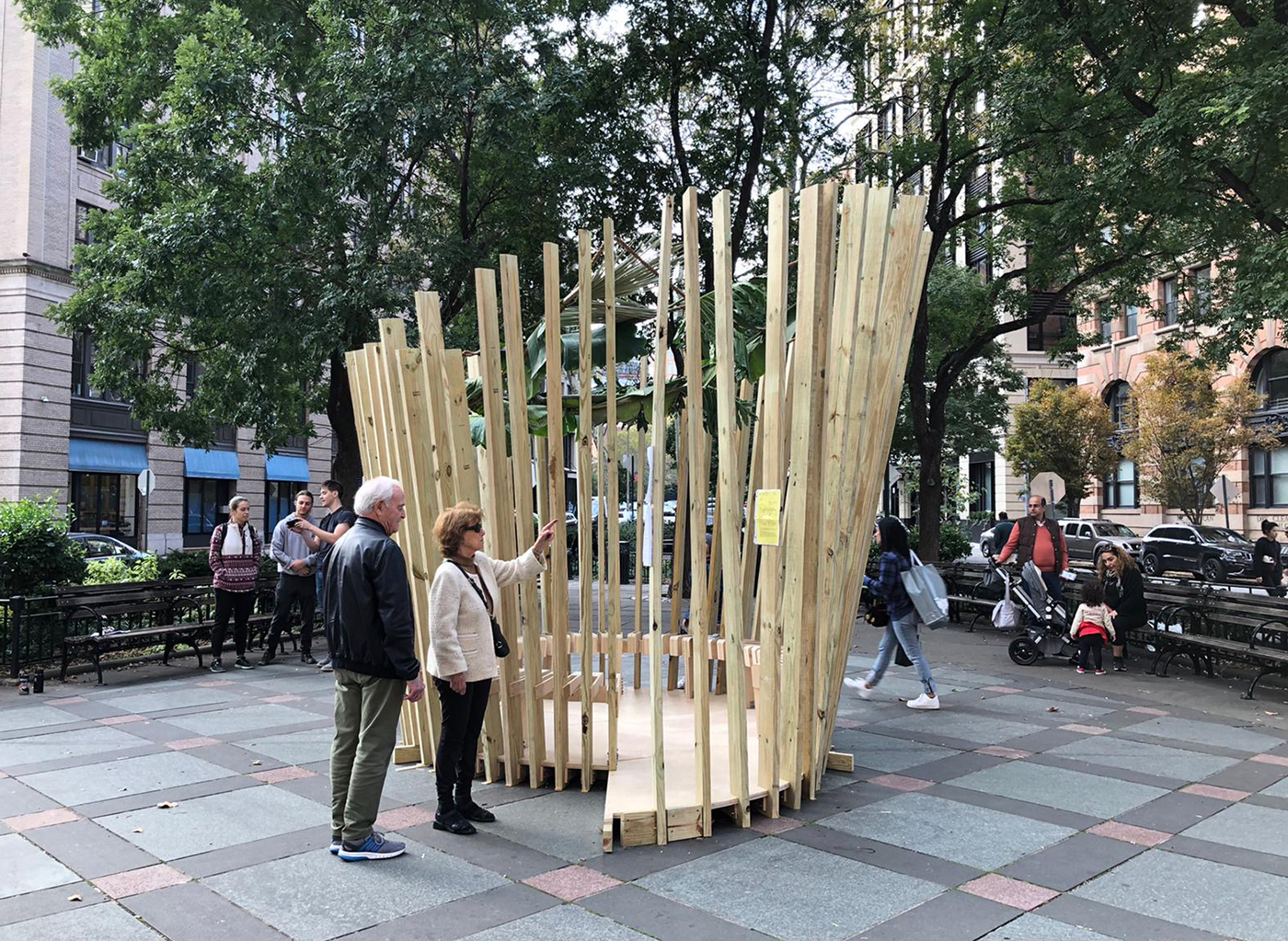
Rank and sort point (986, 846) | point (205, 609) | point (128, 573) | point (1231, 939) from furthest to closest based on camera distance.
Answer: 1. point (128, 573)
2. point (205, 609)
3. point (986, 846)
4. point (1231, 939)

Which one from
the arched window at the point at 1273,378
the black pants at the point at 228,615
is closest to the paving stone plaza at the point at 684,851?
the black pants at the point at 228,615

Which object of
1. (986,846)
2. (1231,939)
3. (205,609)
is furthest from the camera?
(205,609)

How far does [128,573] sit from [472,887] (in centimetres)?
1023

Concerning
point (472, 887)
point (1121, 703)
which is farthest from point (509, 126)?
point (472, 887)

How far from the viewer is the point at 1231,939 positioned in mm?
3682

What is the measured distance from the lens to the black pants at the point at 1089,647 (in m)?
10.0

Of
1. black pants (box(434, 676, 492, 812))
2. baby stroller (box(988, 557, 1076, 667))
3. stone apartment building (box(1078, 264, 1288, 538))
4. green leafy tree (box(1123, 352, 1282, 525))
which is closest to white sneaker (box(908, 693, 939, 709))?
baby stroller (box(988, 557, 1076, 667))

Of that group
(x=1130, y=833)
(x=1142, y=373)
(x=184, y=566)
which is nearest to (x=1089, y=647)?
(x=1130, y=833)

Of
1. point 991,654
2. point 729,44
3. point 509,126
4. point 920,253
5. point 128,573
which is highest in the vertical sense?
point 729,44

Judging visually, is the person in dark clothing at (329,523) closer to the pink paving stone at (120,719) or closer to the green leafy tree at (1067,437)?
the pink paving stone at (120,719)

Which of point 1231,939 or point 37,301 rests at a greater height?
point 37,301

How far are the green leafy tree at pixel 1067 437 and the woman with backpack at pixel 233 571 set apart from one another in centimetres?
2873

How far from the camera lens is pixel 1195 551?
997 inches

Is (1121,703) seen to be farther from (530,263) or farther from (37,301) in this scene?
(37,301)
